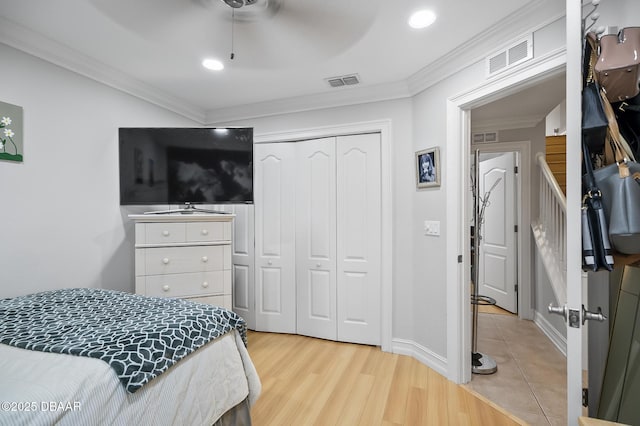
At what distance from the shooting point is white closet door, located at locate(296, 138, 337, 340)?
2.99m

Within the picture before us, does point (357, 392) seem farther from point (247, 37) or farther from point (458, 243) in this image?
point (247, 37)

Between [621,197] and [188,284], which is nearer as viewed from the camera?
[621,197]

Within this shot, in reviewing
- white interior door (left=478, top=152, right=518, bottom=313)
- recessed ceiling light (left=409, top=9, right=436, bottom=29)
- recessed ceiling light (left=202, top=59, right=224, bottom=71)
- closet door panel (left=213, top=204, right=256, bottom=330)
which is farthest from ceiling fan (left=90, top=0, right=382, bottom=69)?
white interior door (left=478, top=152, right=518, bottom=313)

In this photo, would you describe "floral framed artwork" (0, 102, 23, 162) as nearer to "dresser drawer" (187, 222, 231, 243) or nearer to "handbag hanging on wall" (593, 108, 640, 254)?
Answer: "dresser drawer" (187, 222, 231, 243)

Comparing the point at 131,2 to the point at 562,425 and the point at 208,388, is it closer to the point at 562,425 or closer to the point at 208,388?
the point at 208,388

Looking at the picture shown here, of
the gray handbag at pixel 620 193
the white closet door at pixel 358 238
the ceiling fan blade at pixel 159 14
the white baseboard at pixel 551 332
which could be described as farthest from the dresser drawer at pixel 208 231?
the white baseboard at pixel 551 332

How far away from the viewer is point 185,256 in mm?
2377

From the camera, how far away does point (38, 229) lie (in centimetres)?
203

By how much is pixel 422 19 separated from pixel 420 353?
2.46 metres

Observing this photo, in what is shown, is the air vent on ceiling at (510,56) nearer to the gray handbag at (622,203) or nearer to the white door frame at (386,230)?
the white door frame at (386,230)

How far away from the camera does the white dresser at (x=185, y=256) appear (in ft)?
7.47

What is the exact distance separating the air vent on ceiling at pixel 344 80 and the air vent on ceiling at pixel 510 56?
1005mm

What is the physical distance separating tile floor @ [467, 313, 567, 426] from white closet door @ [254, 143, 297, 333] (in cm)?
180

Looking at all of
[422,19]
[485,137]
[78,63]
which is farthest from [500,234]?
[78,63]
